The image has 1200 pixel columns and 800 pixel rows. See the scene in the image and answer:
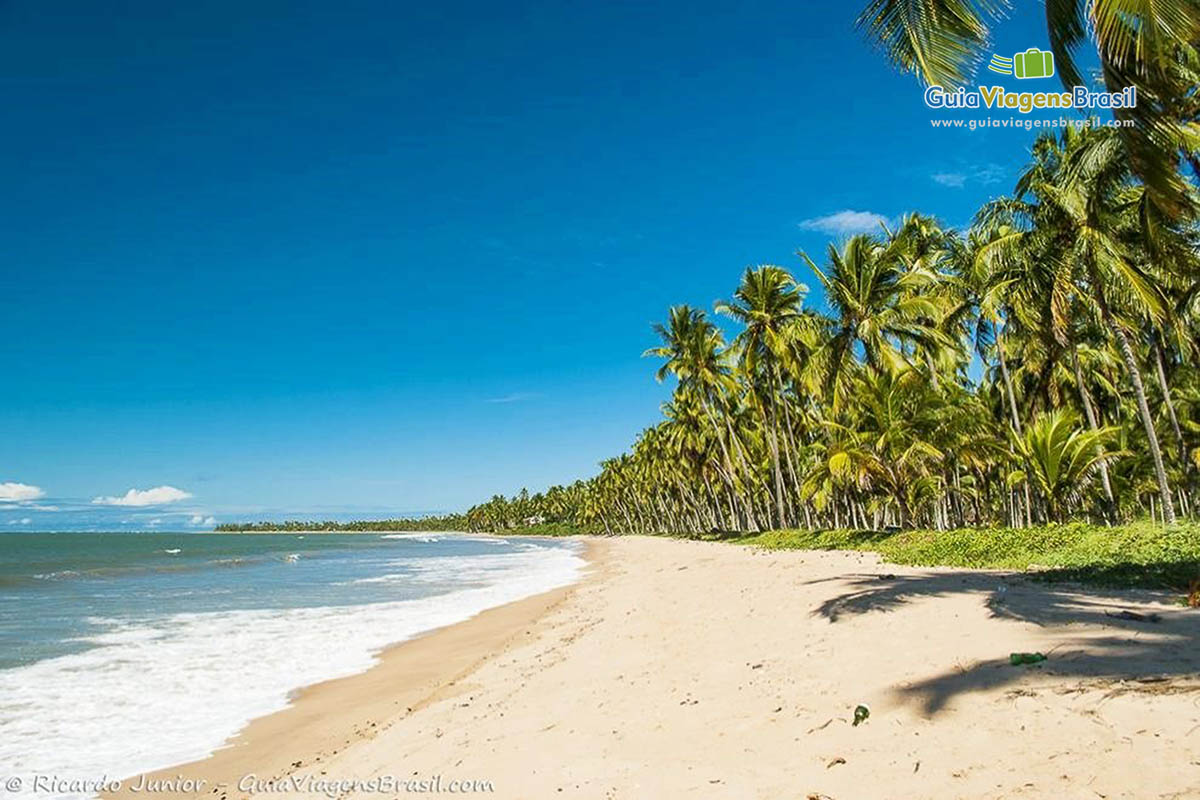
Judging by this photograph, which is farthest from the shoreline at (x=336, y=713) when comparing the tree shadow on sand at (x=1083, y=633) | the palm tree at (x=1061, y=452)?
the palm tree at (x=1061, y=452)

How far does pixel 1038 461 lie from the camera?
18.0 meters

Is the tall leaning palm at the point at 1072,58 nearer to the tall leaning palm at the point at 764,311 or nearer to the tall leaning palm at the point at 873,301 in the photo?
the tall leaning palm at the point at 873,301

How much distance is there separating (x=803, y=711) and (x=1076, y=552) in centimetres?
1010

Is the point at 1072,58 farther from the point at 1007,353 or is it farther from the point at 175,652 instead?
the point at 1007,353

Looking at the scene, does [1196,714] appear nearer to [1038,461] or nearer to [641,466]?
[1038,461]

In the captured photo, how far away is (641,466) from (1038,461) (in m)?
61.8

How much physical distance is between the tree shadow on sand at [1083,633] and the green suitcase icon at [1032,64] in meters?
7.40

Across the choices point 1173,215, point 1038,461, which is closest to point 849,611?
point 1173,215

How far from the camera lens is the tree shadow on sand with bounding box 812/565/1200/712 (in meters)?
4.91

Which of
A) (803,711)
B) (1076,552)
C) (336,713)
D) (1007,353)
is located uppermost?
(1007,353)

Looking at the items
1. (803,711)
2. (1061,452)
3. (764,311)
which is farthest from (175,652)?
(764,311)

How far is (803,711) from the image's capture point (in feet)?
18.7

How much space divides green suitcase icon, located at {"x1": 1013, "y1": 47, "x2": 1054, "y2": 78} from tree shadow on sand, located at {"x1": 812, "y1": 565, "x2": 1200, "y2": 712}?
7.40 metres

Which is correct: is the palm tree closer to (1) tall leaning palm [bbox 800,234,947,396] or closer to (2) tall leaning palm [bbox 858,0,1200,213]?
(1) tall leaning palm [bbox 800,234,947,396]
